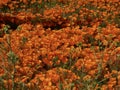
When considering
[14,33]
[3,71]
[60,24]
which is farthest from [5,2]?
[3,71]

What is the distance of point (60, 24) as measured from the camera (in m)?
9.80

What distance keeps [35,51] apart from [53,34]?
104 centimetres

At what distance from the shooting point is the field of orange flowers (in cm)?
593

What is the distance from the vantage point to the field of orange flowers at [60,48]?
19.5ft

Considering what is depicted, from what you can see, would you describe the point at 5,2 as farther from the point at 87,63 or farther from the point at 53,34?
the point at 87,63

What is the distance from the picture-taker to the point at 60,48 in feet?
24.8

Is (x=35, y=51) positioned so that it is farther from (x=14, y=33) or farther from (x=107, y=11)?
(x=107, y=11)

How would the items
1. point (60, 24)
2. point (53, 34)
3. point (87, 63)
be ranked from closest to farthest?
1. point (87, 63)
2. point (53, 34)
3. point (60, 24)

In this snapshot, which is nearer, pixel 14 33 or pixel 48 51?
pixel 48 51

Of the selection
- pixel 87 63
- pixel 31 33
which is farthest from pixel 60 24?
pixel 87 63

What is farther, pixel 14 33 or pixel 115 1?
pixel 115 1

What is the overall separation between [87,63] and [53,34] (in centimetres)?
172

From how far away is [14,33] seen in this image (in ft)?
27.0

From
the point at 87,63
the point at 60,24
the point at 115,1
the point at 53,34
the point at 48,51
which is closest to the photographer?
the point at 87,63
